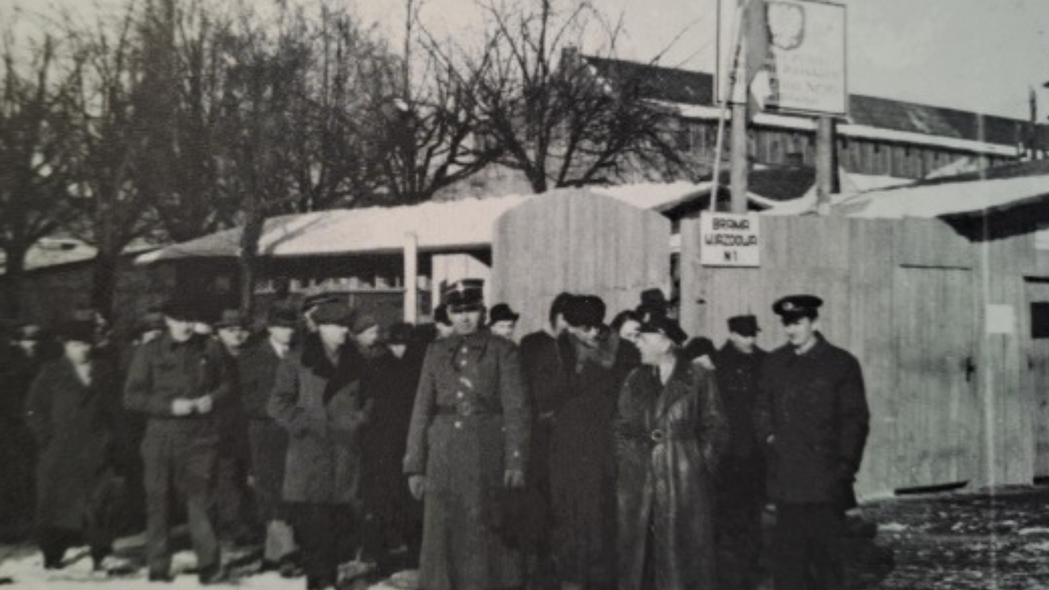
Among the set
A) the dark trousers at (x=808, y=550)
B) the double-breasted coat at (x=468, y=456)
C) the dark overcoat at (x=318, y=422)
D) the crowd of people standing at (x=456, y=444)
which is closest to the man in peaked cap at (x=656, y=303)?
the crowd of people standing at (x=456, y=444)

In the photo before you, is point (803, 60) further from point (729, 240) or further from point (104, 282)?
point (104, 282)

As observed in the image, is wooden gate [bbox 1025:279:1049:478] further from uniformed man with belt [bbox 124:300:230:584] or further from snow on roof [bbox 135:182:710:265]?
uniformed man with belt [bbox 124:300:230:584]

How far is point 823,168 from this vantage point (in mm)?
11734

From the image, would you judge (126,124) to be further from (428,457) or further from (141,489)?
(428,457)

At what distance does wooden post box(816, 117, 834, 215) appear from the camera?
11.3 m

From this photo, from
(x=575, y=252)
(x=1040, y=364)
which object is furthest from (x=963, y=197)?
(x=575, y=252)

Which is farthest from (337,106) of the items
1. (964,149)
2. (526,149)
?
(964,149)

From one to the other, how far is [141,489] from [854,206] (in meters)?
9.13

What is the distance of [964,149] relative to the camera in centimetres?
5150

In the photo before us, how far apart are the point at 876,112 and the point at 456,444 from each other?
4754 centimetres

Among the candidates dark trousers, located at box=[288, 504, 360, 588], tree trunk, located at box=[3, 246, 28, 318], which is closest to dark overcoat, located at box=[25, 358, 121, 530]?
tree trunk, located at box=[3, 246, 28, 318]

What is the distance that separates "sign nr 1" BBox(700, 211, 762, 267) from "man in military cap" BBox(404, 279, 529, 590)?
3.15 meters

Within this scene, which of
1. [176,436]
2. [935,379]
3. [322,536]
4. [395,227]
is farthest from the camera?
[395,227]

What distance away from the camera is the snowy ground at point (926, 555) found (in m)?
7.18
